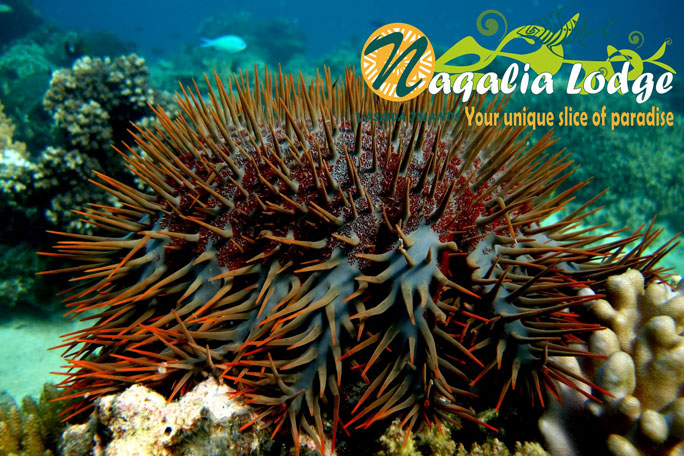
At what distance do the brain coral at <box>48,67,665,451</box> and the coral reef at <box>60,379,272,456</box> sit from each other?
10 centimetres

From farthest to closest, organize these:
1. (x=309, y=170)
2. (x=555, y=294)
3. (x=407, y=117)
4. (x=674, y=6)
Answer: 1. (x=674, y=6)
2. (x=407, y=117)
3. (x=309, y=170)
4. (x=555, y=294)

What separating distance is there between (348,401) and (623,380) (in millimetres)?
1707

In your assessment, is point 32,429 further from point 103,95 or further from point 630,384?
point 103,95

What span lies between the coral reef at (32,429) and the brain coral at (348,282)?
1.27 m

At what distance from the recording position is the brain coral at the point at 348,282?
7.43 feet

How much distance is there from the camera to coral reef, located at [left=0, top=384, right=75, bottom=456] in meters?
3.46

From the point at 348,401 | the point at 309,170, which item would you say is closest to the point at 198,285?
the point at 309,170

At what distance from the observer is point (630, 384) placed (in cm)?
233

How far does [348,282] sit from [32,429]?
350cm

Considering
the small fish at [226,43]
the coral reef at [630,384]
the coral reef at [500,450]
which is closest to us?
the coral reef at [630,384]

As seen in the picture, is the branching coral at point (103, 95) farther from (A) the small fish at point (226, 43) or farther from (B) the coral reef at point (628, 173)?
(B) the coral reef at point (628, 173)

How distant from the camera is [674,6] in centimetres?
7806

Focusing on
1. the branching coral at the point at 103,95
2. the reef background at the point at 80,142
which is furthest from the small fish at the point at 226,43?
the branching coral at the point at 103,95

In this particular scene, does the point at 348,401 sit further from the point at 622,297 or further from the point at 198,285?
the point at 622,297
